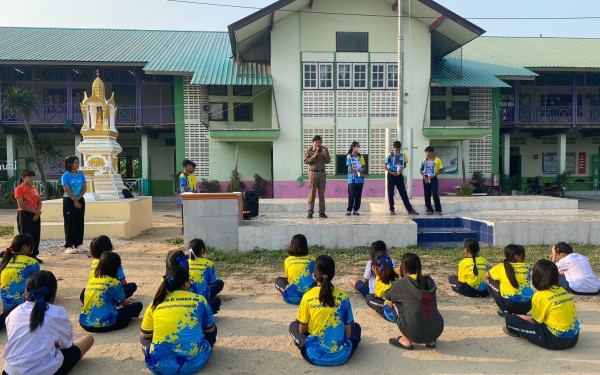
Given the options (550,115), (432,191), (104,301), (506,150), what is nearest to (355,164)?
(432,191)

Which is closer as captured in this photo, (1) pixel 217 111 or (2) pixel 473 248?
(2) pixel 473 248

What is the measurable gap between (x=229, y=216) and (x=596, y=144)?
23463 mm

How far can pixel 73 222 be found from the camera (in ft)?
24.8

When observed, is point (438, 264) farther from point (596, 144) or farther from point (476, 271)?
point (596, 144)

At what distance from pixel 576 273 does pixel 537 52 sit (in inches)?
815

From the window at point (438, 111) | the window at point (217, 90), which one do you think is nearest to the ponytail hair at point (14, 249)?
the window at point (217, 90)

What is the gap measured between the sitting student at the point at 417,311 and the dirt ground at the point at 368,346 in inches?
5.3

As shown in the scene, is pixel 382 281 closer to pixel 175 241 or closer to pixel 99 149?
pixel 175 241

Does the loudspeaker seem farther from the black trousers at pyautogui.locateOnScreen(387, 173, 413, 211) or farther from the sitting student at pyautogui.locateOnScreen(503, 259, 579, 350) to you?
the sitting student at pyautogui.locateOnScreen(503, 259, 579, 350)

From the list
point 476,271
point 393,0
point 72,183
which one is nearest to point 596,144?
point 393,0

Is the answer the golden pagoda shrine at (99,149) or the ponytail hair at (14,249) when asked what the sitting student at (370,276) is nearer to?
the ponytail hair at (14,249)

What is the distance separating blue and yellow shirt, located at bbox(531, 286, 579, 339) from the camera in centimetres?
344

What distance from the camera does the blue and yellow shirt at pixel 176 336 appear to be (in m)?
2.98

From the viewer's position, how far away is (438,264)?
6629 mm
